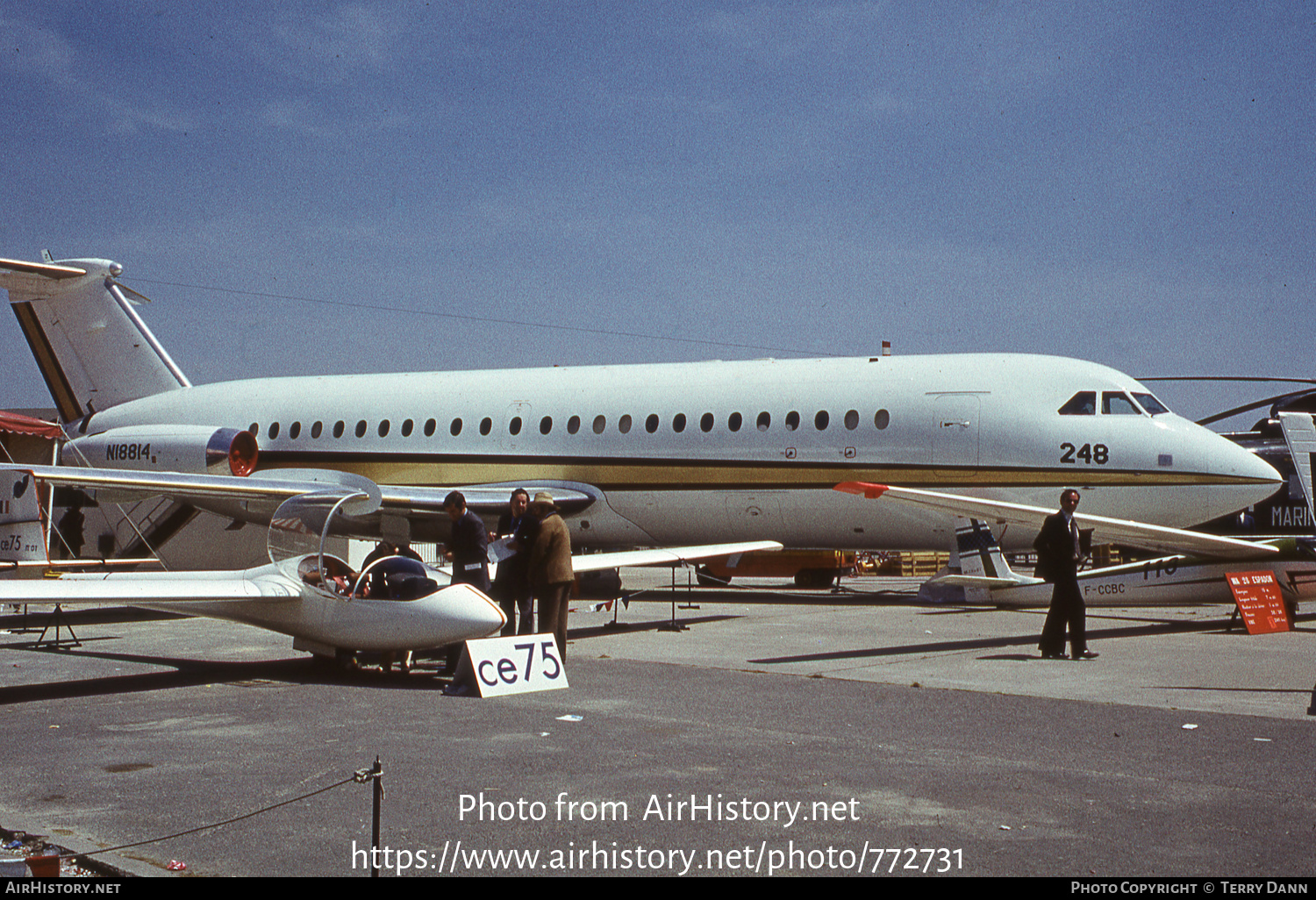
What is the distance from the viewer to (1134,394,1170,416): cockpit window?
17438mm

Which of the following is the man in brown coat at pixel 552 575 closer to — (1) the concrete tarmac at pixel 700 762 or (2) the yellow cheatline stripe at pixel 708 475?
(1) the concrete tarmac at pixel 700 762

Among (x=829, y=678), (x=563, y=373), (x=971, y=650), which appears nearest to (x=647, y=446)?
(x=563, y=373)

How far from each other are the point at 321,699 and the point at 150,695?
145 centimetres

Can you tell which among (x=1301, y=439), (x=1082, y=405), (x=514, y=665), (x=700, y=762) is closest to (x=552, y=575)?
(x=514, y=665)

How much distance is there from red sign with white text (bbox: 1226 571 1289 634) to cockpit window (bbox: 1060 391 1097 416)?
370 centimetres

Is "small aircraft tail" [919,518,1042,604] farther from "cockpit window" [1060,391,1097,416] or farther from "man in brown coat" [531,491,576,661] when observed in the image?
"man in brown coat" [531,491,576,661]

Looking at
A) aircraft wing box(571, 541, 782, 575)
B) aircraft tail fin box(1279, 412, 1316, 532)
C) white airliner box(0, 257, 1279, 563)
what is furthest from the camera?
white airliner box(0, 257, 1279, 563)

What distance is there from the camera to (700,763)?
6.93m

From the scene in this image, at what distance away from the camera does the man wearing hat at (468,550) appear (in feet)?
38.3

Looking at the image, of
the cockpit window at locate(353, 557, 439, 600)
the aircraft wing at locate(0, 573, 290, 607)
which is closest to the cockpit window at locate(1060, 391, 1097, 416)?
the cockpit window at locate(353, 557, 439, 600)

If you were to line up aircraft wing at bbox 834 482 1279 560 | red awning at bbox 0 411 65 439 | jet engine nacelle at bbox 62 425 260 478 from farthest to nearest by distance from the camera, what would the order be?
1. red awning at bbox 0 411 65 439
2. jet engine nacelle at bbox 62 425 260 478
3. aircraft wing at bbox 834 482 1279 560

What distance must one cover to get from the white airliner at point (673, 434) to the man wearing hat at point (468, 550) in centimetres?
199

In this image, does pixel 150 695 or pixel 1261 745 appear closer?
pixel 1261 745

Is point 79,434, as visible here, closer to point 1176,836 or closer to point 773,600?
point 773,600
